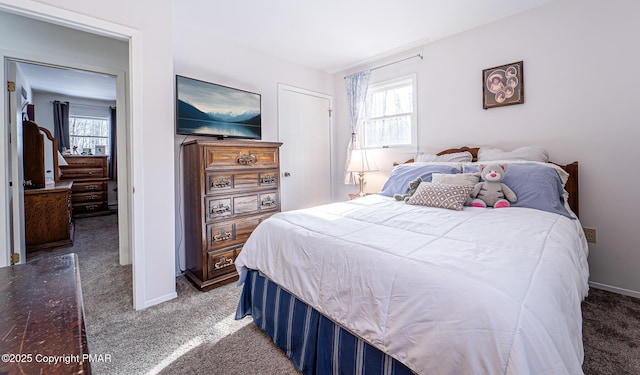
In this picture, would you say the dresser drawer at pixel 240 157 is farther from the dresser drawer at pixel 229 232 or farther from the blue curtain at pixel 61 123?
the blue curtain at pixel 61 123

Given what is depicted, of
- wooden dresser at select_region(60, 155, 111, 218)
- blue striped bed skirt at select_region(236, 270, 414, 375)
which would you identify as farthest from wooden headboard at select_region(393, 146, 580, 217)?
wooden dresser at select_region(60, 155, 111, 218)

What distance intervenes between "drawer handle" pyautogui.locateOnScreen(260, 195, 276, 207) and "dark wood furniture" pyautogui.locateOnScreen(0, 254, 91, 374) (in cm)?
192

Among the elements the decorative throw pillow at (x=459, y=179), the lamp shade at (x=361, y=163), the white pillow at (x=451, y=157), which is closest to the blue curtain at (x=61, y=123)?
the lamp shade at (x=361, y=163)

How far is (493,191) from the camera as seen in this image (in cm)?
209

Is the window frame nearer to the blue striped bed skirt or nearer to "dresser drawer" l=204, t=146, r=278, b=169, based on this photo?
"dresser drawer" l=204, t=146, r=278, b=169

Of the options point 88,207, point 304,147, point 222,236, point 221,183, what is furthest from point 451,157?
point 88,207

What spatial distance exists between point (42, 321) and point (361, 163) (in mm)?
3258

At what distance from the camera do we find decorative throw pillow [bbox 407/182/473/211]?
1994 millimetres

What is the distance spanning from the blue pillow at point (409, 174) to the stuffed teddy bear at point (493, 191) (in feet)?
1.15

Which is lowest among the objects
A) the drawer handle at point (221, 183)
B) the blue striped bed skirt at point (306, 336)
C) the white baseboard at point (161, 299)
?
the white baseboard at point (161, 299)

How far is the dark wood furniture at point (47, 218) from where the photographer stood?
3482 millimetres

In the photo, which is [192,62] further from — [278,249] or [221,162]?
[278,249]

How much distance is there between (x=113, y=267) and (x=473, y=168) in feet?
12.6

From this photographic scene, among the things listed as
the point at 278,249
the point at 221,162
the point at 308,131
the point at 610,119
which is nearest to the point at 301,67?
the point at 308,131
